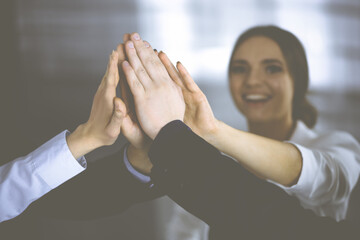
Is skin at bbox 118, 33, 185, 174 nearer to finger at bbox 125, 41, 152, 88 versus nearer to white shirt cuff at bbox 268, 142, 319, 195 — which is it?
finger at bbox 125, 41, 152, 88

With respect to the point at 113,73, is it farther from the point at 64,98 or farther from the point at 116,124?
the point at 64,98

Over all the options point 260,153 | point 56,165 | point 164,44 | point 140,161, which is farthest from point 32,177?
point 164,44

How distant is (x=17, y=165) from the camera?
37 cm

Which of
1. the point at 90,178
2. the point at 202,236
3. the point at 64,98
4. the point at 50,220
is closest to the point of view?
the point at 90,178

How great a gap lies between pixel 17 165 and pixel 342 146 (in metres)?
0.49

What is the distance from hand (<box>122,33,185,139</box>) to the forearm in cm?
7

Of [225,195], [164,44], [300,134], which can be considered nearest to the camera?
[225,195]

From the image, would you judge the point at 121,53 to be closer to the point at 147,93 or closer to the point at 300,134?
the point at 147,93

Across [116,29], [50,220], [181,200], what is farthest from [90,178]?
[116,29]

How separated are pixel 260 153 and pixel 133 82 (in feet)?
0.59

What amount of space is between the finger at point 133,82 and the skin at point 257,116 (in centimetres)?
5

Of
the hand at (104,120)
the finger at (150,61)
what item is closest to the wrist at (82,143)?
the hand at (104,120)

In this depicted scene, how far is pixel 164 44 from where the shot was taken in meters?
0.95

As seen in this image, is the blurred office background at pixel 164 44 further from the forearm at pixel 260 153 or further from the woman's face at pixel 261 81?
the forearm at pixel 260 153
